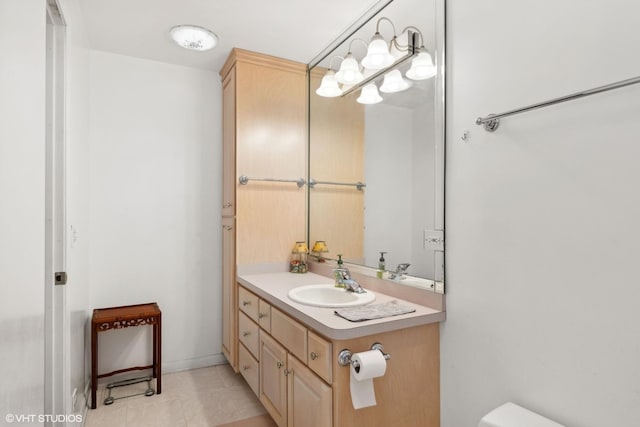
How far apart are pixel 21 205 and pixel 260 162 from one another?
1.74 metres

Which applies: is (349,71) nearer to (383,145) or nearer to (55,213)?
(383,145)

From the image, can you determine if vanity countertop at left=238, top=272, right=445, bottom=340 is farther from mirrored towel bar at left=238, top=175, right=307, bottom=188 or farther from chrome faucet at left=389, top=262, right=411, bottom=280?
mirrored towel bar at left=238, top=175, right=307, bottom=188

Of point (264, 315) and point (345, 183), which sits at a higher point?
point (345, 183)

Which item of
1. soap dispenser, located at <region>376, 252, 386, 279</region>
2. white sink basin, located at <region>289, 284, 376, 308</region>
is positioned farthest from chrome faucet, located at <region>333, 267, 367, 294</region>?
soap dispenser, located at <region>376, 252, 386, 279</region>

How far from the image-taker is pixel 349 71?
2.13 metres

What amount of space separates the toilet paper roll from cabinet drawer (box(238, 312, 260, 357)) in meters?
0.94

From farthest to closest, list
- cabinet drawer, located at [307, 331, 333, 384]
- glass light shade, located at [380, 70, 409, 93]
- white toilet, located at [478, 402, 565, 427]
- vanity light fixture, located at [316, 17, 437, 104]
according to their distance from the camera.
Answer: glass light shade, located at [380, 70, 409, 93]
vanity light fixture, located at [316, 17, 437, 104]
cabinet drawer, located at [307, 331, 333, 384]
white toilet, located at [478, 402, 565, 427]

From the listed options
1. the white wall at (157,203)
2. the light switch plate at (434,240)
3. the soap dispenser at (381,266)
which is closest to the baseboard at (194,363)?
the white wall at (157,203)

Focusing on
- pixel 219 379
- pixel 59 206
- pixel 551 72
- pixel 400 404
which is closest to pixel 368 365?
pixel 400 404

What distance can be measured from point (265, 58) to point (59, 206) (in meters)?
1.69

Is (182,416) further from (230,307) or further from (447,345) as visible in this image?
(447,345)

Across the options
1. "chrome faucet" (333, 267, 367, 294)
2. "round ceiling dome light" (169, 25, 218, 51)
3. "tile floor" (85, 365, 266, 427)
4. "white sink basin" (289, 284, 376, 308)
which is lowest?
"tile floor" (85, 365, 266, 427)

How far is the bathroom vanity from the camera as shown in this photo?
4.45 feet

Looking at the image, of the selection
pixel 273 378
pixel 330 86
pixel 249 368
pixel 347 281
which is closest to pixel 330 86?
pixel 330 86
